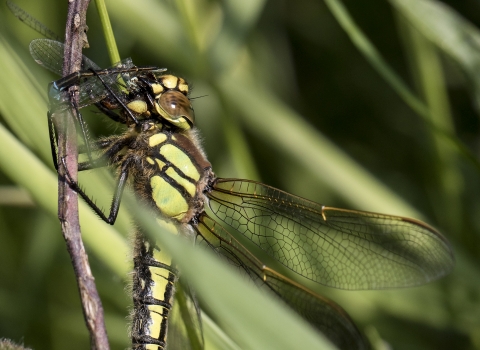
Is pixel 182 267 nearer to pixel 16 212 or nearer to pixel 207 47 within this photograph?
pixel 207 47

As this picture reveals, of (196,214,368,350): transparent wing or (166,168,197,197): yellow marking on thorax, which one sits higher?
(166,168,197,197): yellow marking on thorax

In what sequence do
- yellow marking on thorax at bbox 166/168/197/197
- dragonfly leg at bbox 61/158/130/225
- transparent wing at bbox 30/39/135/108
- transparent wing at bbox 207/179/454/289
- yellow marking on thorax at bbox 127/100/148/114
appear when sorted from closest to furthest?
dragonfly leg at bbox 61/158/130/225 → transparent wing at bbox 30/39/135/108 → yellow marking on thorax at bbox 127/100/148/114 → yellow marking on thorax at bbox 166/168/197/197 → transparent wing at bbox 207/179/454/289

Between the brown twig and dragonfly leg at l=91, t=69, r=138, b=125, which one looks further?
dragonfly leg at l=91, t=69, r=138, b=125

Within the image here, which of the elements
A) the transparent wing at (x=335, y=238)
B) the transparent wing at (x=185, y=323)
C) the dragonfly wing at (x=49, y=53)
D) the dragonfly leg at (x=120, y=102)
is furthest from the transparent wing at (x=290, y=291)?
the dragonfly wing at (x=49, y=53)

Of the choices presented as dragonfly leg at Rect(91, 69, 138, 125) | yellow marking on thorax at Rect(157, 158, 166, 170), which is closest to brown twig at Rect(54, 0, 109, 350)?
dragonfly leg at Rect(91, 69, 138, 125)

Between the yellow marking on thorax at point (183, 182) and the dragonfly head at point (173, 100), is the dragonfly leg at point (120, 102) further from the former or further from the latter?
the yellow marking on thorax at point (183, 182)

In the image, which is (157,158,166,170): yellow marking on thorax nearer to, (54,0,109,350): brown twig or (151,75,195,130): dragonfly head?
(151,75,195,130): dragonfly head

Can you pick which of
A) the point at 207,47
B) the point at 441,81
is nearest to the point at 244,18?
the point at 207,47
